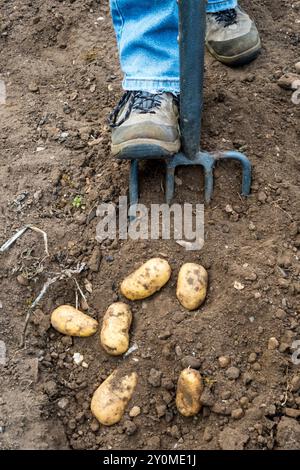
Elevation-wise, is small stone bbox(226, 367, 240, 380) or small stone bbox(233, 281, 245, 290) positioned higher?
small stone bbox(233, 281, 245, 290)

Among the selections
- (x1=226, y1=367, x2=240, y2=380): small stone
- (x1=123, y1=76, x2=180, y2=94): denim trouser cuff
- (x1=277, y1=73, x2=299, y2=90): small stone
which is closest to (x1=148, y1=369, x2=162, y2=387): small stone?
(x1=226, y1=367, x2=240, y2=380): small stone

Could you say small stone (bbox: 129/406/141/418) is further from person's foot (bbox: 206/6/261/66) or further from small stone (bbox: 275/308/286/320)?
person's foot (bbox: 206/6/261/66)

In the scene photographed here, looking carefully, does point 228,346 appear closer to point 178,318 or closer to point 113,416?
point 178,318

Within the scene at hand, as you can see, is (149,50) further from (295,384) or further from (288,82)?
(295,384)

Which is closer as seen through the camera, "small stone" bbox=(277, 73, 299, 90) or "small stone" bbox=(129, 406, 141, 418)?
"small stone" bbox=(129, 406, 141, 418)

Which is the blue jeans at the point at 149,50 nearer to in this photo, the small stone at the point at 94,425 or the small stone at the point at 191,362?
the small stone at the point at 191,362

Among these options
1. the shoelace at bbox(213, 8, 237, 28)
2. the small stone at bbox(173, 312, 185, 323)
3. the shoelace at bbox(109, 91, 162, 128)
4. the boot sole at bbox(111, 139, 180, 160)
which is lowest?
the small stone at bbox(173, 312, 185, 323)

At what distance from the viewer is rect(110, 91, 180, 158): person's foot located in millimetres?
2107

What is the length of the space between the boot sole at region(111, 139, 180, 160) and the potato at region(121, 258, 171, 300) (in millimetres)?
377

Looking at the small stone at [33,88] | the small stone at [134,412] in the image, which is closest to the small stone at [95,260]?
the small stone at [134,412]

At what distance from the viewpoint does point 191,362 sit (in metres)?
1.89

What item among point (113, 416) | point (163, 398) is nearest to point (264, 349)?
point (163, 398)

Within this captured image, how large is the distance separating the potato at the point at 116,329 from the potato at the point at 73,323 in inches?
1.8

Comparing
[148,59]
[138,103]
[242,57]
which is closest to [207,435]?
[138,103]
